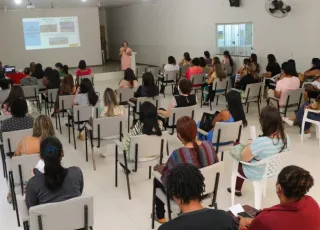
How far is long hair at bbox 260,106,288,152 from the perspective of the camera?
3150 mm

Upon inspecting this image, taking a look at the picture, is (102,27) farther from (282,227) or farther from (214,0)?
(282,227)

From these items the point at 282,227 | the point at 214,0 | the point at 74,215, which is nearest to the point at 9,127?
the point at 74,215

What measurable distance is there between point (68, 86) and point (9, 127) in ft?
8.47

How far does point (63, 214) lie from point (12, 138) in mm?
2052

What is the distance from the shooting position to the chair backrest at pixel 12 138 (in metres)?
4.00

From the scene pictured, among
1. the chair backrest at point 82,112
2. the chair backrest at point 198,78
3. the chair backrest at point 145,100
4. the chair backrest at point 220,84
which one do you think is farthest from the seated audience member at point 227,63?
the chair backrest at point 82,112

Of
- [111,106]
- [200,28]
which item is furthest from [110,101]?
[200,28]

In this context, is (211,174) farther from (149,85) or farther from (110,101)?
(149,85)

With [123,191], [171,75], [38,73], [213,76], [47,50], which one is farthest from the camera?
[47,50]

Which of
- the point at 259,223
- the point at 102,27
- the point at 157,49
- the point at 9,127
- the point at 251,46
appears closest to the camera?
the point at 259,223

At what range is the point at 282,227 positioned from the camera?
1877 mm

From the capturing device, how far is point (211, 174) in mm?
2805

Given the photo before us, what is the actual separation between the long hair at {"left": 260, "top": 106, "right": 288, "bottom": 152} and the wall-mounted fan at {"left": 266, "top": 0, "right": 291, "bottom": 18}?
6308mm

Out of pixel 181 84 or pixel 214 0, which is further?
pixel 214 0
